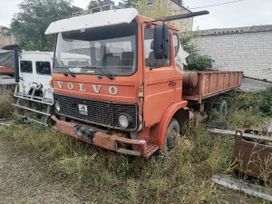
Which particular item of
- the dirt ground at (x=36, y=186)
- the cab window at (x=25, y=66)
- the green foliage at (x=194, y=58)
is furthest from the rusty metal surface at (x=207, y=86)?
the cab window at (x=25, y=66)

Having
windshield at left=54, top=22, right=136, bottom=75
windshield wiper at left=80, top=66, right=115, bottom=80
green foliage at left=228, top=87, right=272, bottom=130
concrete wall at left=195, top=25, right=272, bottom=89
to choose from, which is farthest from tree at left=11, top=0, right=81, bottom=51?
windshield wiper at left=80, top=66, right=115, bottom=80

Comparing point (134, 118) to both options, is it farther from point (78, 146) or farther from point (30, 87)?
point (30, 87)

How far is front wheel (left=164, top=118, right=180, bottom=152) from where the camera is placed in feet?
13.6

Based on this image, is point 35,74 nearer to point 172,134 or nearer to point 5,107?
point 5,107

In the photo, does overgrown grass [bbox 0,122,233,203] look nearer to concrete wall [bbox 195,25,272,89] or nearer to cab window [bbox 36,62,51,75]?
cab window [bbox 36,62,51,75]

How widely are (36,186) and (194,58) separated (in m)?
8.10

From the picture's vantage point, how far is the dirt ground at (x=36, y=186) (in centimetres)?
329

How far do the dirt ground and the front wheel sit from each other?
46.6 inches

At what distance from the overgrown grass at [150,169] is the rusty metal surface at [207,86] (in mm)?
667

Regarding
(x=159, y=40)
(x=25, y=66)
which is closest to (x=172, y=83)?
(x=159, y=40)

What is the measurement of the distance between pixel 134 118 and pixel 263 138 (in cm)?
194

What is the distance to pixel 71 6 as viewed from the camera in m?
20.3

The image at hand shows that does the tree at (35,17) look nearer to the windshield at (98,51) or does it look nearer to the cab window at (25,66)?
the cab window at (25,66)

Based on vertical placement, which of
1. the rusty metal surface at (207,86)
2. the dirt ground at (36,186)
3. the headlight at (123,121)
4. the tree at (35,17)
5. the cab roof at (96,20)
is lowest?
the dirt ground at (36,186)
